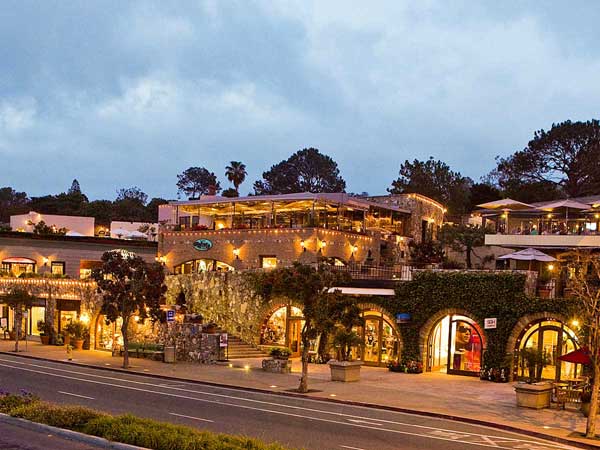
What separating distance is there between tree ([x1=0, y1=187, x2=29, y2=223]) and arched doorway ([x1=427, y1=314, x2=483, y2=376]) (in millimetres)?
83284

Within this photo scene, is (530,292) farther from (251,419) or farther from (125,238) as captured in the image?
(125,238)

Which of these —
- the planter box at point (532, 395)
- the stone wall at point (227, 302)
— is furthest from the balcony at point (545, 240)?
the planter box at point (532, 395)

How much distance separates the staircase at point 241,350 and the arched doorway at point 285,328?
0.76m

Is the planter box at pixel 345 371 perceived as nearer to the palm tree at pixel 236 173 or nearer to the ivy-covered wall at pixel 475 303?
the ivy-covered wall at pixel 475 303

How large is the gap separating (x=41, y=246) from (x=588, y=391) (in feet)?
157

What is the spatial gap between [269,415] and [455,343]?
48.1 ft

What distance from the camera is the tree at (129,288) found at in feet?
113

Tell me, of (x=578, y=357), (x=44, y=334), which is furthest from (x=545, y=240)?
(x=44, y=334)

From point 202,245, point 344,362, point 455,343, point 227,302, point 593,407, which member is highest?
point 202,245

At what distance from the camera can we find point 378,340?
1387 inches

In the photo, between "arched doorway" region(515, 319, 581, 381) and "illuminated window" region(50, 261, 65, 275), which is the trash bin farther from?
"illuminated window" region(50, 261, 65, 275)

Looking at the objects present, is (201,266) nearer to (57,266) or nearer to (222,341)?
(222,341)

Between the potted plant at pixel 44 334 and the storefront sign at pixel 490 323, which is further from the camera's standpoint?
the potted plant at pixel 44 334

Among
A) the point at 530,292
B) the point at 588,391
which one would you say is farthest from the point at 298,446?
the point at 530,292
